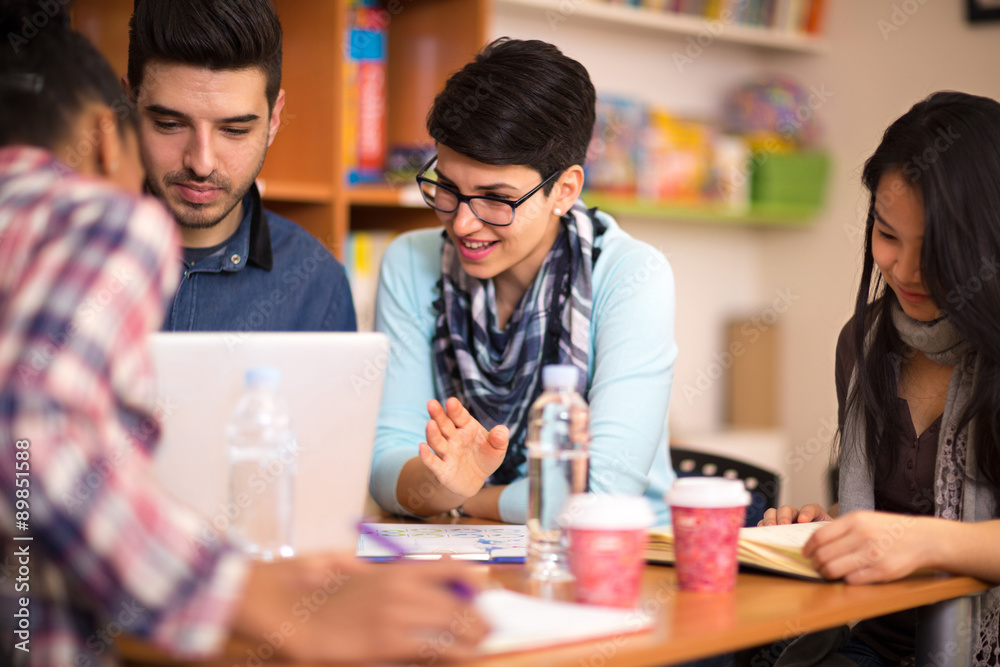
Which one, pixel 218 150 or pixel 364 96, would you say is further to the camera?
pixel 364 96

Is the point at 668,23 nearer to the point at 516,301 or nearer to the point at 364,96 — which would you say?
the point at 364,96

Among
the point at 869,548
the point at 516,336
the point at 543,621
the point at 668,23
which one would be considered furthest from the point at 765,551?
the point at 668,23

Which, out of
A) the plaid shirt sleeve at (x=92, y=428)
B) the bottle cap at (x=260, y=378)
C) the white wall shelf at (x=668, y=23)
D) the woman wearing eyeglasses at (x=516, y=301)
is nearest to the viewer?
the plaid shirt sleeve at (x=92, y=428)

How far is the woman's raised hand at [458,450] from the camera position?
1284mm

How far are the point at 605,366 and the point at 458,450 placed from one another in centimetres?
33

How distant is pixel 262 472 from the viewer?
0.92 m

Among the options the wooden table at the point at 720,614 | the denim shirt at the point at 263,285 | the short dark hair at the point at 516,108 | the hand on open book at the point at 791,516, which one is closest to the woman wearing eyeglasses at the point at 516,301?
the short dark hair at the point at 516,108

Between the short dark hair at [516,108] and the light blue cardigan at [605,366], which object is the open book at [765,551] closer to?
the light blue cardigan at [605,366]

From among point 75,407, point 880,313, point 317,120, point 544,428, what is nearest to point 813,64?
point 317,120

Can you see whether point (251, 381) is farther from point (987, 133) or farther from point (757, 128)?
point (757, 128)

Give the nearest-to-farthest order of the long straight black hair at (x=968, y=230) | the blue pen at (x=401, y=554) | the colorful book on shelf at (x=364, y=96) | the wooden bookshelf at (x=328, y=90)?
the blue pen at (x=401, y=554), the long straight black hair at (x=968, y=230), the wooden bookshelf at (x=328, y=90), the colorful book on shelf at (x=364, y=96)

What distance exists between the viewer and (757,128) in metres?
3.20

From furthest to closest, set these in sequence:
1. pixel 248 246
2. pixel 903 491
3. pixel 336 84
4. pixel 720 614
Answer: pixel 336 84 → pixel 248 246 → pixel 903 491 → pixel 720 614

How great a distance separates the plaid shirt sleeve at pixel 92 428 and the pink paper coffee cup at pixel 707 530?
18.0 inches
